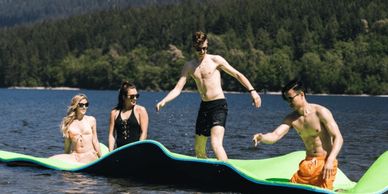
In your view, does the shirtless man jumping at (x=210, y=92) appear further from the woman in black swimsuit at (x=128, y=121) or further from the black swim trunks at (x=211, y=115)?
the woman in black swimsuit at (x=128, y=121)

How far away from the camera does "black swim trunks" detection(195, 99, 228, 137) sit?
1168 centimetres

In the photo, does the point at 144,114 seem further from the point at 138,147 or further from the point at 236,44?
the point at 236,44

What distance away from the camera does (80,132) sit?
13477mm

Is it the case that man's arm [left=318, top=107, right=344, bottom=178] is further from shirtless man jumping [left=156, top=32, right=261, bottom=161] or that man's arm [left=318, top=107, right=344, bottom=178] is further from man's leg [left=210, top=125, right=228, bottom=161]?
man's leg [left=210, top=125, right=228, bottom=161]

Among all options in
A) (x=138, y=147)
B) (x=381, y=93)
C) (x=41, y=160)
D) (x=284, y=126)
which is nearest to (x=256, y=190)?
(x=284, y=126)

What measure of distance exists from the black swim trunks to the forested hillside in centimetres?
13150

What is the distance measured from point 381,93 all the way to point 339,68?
1046 centimetres

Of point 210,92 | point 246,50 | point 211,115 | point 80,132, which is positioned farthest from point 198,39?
point 246,50

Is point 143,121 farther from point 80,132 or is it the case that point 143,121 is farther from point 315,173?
point 315,173

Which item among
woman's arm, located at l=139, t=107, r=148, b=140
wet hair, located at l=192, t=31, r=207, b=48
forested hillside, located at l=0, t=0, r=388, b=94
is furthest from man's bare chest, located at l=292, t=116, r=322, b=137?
forested hillside, located at l=0, t=0, r=388, b=94

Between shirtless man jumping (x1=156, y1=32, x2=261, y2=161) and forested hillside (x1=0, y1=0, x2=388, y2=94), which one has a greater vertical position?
forested hillside (x1=0, y1=0, x2=388, y2=94)

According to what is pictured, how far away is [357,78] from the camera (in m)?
142

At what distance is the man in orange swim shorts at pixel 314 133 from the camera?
9742mm

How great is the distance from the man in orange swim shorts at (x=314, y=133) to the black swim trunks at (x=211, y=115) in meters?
1.80
